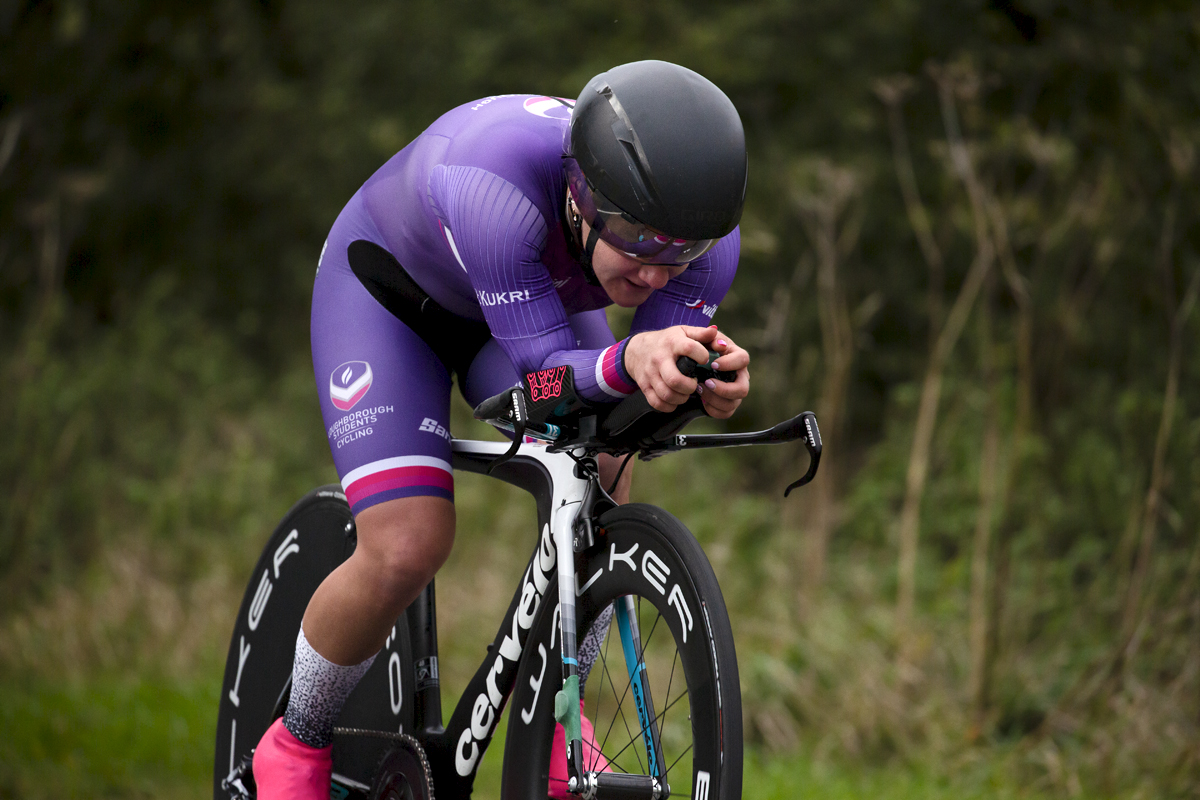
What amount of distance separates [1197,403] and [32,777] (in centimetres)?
453

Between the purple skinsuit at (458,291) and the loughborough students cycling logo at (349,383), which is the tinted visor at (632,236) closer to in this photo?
the purple skinsuit at (458,291)

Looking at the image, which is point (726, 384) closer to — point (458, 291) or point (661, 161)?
point (661, 161)

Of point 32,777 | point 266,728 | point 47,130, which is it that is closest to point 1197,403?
point 266,728

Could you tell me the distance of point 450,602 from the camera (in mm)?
6250

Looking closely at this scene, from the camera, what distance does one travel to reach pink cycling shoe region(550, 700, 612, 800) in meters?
2.57

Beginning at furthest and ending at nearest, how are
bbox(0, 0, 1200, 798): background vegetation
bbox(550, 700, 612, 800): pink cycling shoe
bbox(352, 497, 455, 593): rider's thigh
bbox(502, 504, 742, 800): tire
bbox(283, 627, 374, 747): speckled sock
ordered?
bbox(0, 0, 1200, 798): background vegetation, bbox(283, 627, 374, 747): speckled sock, bbox(352, 497, 455, 593): rider's thigh, bbox(550, 700, 612, 800): pink cycling shoe, bbox(502, 504, 742, 800): tire

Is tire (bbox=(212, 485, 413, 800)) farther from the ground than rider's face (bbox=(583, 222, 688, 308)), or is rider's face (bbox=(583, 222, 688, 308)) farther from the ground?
rider's face (bbox=(583, 222, 688, 308))

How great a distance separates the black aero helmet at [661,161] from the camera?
2.26 metres

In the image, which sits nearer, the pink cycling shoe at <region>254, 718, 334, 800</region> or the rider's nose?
the rider's nose

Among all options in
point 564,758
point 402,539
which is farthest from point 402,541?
point 564,758

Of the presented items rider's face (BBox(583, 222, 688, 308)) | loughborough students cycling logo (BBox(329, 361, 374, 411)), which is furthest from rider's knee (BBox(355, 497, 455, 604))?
rider's face (BBox(583, 222, 688, 308))

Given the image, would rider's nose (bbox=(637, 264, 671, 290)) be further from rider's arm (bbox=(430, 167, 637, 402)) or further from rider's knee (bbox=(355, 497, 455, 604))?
rider's knee (bbox=(355, 497, 455, 604))

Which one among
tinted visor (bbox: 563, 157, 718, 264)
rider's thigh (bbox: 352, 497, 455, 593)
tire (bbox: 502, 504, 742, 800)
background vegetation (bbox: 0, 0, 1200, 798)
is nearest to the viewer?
tire (bbox: 502, 504, 742, 800)

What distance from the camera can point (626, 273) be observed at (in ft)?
7.93
